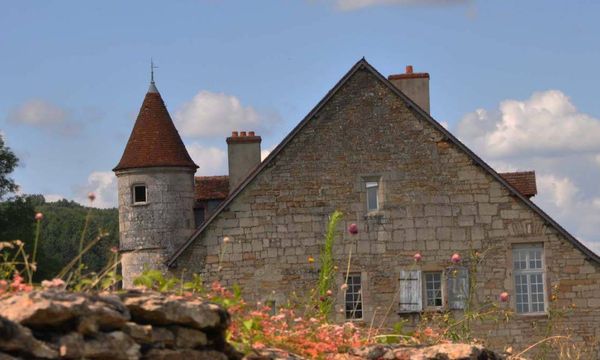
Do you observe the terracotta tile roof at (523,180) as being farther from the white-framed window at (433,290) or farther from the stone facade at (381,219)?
the white-framed window at (433,290)

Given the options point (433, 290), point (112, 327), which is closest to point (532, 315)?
point (433, 290)

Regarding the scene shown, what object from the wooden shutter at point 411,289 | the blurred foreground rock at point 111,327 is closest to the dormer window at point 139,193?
the wooden shutter at point 411,289

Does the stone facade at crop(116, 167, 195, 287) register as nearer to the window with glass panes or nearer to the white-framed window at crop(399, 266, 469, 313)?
the white-framed window at crop(399, 266, 469, 313)

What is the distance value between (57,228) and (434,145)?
3607 centimetres

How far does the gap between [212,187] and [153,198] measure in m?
2.41

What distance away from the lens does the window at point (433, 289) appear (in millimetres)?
26328

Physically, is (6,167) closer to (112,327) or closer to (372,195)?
(372,195)

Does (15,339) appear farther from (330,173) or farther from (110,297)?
(330,173)

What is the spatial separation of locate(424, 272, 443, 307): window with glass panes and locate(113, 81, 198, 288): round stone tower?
1008cm

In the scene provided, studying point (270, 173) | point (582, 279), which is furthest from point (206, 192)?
point (582, 279)

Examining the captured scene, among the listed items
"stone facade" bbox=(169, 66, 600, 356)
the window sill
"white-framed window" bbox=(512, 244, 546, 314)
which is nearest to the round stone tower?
"stone facade" bbox=(169, 66, 600, 356)

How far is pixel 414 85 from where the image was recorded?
2897cm

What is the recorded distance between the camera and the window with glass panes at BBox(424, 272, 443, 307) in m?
26.3

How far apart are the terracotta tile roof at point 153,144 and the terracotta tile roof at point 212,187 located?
0.99 metres
